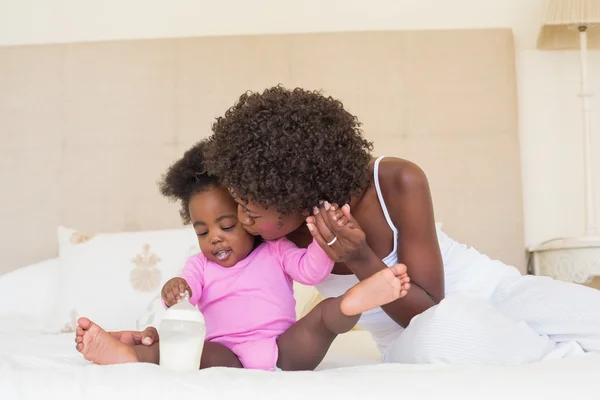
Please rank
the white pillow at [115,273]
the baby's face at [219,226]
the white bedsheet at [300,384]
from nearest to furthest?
1. the white bedsheet at [300,384]
2. the baby's face at [219,226]
3. the white pillow at [115,273]

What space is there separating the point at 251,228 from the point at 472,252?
1.74ft

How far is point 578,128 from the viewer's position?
2582 millimetres

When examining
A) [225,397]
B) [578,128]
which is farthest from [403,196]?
[578,128]

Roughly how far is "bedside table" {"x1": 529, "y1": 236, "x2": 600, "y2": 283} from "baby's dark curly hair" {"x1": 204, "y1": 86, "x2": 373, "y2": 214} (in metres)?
1.20

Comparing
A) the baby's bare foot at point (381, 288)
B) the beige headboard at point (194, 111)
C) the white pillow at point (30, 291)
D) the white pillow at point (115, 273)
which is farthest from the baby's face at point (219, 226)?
the beige headboard at point (194, 111)

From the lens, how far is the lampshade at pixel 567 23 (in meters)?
2.37

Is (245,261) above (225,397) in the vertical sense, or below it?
above

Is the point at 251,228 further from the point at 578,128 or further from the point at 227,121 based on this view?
the point at 578,128

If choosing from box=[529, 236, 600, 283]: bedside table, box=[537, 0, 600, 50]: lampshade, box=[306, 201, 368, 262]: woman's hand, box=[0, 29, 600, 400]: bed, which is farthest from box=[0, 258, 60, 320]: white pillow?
box=[537, 0, 600, 50]: lampshade

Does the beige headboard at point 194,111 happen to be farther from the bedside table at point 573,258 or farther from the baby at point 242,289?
the baby at point 242,289

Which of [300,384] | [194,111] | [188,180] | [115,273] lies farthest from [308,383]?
[194,111]

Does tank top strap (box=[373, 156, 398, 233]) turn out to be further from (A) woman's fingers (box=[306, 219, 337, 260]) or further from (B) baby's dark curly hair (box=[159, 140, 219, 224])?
(B) baby's dark curly hair (box=[159, 140, 219, 224])

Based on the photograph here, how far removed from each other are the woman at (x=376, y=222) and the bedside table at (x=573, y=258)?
34.6 inches

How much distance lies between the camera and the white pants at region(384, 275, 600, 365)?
106 centimetres
